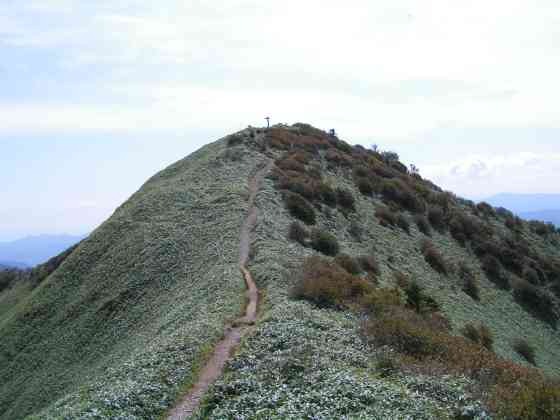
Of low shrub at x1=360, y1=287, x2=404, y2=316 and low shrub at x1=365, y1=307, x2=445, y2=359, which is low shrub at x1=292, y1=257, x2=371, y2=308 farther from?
low shrub at x1=365, y1=307, x2=445, y2=359

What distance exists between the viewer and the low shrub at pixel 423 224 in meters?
48.6

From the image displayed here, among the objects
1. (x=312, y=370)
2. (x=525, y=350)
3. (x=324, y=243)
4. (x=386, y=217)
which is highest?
(x=386, y=217)

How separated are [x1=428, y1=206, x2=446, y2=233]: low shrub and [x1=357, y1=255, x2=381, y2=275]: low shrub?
701 inches

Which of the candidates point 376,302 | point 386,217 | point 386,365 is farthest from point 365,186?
point 386,365

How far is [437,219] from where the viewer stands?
5169cm

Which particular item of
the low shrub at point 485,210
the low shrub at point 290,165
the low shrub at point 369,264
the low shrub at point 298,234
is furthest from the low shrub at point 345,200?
the low shrub at point 485,210

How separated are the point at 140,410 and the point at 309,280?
1018cm

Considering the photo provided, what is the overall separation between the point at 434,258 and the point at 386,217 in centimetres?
621

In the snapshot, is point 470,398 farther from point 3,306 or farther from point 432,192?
point 3,306

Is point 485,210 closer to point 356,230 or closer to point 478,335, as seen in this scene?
point 356,230

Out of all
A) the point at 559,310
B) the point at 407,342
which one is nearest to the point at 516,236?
the point at 559,310

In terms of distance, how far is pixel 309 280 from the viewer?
23.0m

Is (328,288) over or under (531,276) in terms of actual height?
over

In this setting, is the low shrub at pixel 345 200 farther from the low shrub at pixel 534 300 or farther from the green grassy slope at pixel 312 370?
the low shrub at pixel 534 300
